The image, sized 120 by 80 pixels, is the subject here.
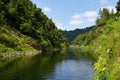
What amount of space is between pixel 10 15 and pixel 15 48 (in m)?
45.9

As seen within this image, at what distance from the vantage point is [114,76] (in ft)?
97.2

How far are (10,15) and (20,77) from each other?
10765 cm

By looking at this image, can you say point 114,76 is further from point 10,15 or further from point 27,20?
point 27,20

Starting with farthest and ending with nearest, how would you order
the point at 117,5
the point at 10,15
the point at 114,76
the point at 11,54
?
the point at 10,15, the point at 117,5, the point at 11,54, the point at 114,76

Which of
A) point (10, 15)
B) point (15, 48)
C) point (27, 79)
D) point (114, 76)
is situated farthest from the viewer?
point (10, 15)

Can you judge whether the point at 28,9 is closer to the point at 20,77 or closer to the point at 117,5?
the point at 117,5

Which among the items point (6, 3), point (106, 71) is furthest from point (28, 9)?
point (106, 71)

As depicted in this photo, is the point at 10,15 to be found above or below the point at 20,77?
above

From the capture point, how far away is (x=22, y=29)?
159375 millimetres

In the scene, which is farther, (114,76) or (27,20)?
(27,20)

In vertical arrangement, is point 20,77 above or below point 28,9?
below

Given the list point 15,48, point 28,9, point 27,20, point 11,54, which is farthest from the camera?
point 28,9

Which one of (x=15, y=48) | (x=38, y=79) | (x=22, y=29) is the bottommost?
(x=38, y=79)

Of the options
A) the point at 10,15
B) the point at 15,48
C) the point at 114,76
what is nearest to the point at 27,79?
the point at 114,76
